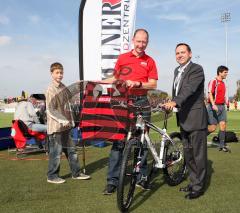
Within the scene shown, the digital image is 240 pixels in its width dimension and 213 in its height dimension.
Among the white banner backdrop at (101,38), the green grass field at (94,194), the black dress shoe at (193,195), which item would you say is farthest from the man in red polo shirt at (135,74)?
the white banner backdrop at (101,38)

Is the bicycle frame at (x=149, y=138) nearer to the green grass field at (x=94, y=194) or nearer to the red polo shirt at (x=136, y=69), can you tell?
the green grass field at (x=94, y=194)

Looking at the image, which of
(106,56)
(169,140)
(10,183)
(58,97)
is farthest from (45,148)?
(169,140)

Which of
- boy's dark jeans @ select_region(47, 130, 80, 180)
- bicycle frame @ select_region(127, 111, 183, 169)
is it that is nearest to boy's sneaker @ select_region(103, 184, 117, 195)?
bicycle frame @ select_region(127, 111, 183, 169)

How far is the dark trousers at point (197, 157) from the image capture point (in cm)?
489

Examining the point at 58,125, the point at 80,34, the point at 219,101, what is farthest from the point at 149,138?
the point at 80,34

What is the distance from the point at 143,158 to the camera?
4.94 metres

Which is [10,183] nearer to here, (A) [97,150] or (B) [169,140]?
(B) [169,140]

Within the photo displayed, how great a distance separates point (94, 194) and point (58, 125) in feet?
3.97

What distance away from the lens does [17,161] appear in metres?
7.68

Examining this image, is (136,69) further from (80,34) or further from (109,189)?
(80,34)

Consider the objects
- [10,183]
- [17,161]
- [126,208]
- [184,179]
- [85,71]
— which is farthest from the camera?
[85,71]

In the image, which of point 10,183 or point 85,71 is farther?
point 85,71

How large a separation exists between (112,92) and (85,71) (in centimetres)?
425

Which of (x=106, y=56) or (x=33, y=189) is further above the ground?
(x=106, y=56)
